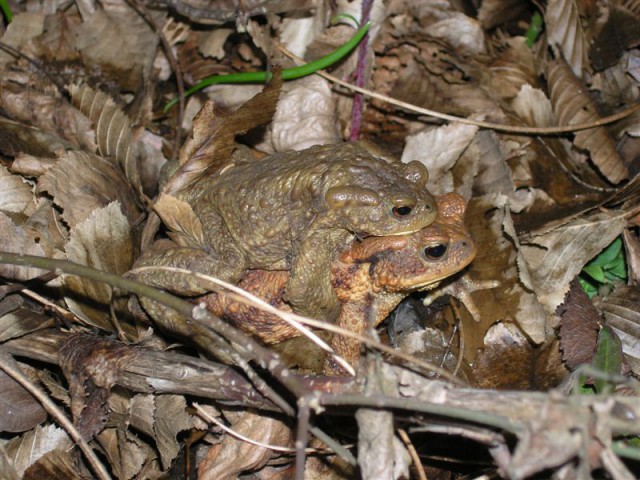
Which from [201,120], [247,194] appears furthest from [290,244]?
[201,120]

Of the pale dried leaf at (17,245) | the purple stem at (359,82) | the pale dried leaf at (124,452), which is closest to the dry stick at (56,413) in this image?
the pale dried leaf at (124,452)

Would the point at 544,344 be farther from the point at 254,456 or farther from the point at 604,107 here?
the point at 604,107

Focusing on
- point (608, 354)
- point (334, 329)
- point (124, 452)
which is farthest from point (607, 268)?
point (124, 452)

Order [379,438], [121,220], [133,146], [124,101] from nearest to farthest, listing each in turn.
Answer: [379,438] → [121,220] → [133,146] → [124,101]

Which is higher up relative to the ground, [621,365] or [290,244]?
[290,244]

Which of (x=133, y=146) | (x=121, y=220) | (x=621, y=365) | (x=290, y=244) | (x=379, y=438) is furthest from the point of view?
(x=133, y=146)

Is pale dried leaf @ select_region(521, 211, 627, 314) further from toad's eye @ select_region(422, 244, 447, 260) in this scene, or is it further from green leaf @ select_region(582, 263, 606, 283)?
toad's eye @ select_region(422, 244, 447, 260)
